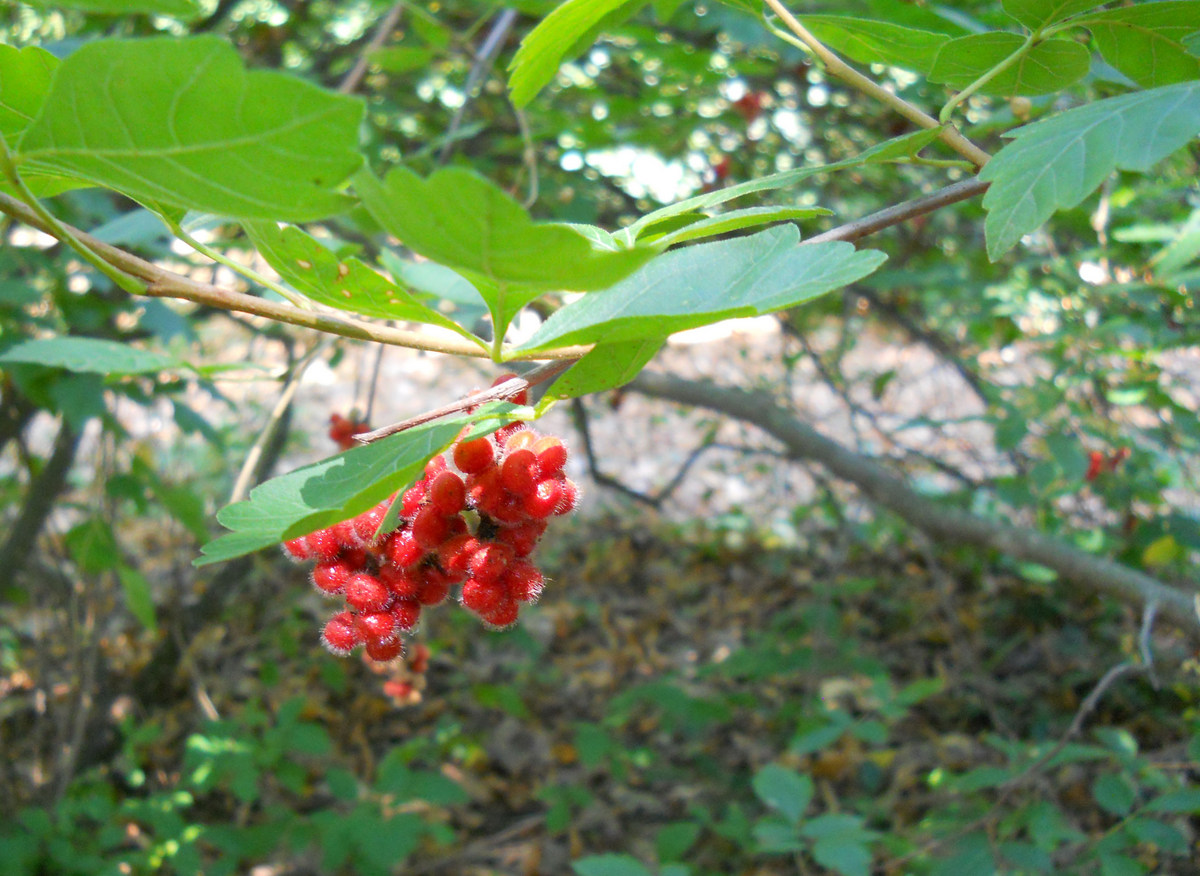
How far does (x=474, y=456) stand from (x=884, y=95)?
2.14ft

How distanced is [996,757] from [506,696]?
2039 millimetres

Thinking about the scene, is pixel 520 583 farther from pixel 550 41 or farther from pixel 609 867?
pixel 609 867

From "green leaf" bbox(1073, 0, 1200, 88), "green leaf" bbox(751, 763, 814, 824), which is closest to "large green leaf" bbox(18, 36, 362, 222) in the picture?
"green leaf" bbox(1073, 0, 1200, 88)

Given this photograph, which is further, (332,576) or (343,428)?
(343,428)

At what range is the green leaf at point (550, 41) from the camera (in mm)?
1007

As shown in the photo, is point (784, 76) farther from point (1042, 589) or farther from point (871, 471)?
point (1042, 589)

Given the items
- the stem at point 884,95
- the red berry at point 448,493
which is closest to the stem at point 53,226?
the red berry at point 448,493

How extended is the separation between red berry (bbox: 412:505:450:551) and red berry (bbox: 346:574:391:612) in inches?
3.3

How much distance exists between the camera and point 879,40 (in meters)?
1.11

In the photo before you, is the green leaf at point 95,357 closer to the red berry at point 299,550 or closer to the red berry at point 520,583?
the red berry at point 299,550

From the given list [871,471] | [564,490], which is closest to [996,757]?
[871,471]

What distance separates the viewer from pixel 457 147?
130 inches

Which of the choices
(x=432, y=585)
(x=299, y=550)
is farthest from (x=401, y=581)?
(x=299, y=550)

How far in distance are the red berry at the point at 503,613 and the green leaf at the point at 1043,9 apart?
891 millimetres
